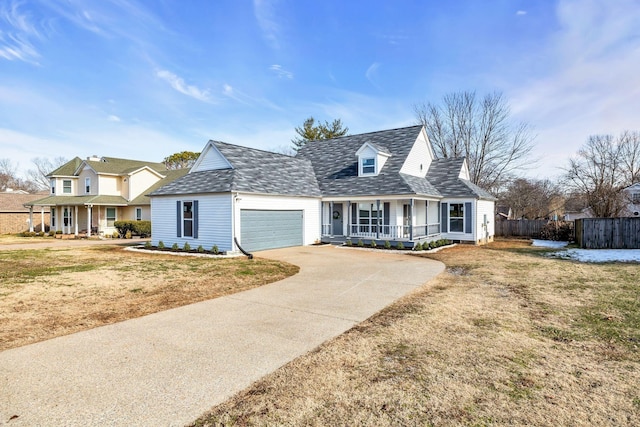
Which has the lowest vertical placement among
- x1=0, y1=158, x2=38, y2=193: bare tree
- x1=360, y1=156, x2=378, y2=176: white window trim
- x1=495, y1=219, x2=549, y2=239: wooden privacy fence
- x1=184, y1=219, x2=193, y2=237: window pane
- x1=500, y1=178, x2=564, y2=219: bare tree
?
x1=495, y1=219, x2=549, y2=239: wooden privacy fence

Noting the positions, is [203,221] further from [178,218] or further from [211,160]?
[211,160]

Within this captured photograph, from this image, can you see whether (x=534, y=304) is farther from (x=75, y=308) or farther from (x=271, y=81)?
(x=271, y=81)

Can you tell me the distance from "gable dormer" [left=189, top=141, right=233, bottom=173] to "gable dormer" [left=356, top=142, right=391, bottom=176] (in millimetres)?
7630

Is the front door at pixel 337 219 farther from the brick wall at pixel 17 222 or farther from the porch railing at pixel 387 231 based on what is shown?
the brick wall at pixel 17 222

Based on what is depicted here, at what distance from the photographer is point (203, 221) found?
16688 mm

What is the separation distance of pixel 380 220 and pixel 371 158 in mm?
3737

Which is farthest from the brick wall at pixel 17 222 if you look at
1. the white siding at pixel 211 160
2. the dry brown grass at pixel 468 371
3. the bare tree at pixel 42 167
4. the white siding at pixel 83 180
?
the dry brown grass at pixel 468 371

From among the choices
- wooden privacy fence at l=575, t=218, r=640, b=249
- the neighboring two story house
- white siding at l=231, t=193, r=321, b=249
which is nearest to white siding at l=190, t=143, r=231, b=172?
white siding at l=231, t=193, r=321, b=249

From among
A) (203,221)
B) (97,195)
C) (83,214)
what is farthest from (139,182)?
(203,221)

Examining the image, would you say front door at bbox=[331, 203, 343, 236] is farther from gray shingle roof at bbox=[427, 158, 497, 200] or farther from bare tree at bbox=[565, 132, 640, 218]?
bare tree at bbox=[565, 132, 640, 218]

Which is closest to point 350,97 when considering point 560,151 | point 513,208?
point 560,151

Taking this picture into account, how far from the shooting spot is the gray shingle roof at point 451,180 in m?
20.5

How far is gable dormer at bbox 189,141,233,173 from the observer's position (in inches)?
723

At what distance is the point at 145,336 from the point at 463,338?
188 inches
